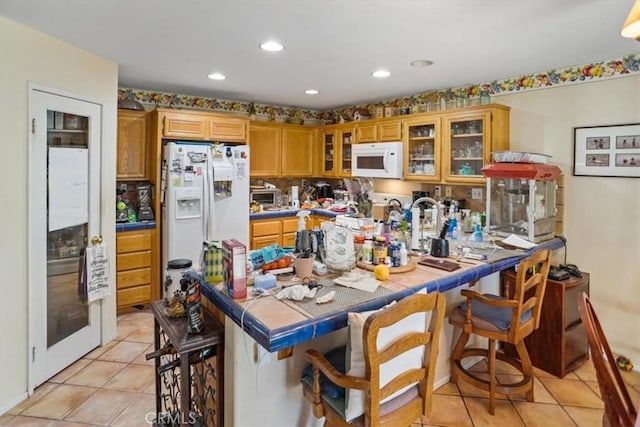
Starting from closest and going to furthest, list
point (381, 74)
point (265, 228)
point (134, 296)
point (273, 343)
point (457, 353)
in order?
1. point (273, 343)
2. point (457, 353)
3. point (381, 74)
4. point (134, 296)
5. point (265, 228)

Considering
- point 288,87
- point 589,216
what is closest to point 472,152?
point 589,216

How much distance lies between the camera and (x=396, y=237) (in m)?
2.67

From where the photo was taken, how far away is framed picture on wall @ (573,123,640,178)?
288 centimetres

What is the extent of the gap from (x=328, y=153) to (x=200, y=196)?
84.8 inches

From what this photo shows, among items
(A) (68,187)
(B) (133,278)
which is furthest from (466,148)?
(B) (133,278)

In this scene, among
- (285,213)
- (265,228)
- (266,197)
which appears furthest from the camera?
(266,197)

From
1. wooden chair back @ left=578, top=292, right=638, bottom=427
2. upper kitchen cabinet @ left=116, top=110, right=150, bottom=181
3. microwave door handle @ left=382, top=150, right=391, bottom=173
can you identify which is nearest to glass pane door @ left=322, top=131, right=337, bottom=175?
microwave door handle @ left=382, top=150, right=391, bottom=173

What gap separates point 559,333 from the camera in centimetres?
273

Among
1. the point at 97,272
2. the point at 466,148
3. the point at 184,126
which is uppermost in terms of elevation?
the point at 184,126

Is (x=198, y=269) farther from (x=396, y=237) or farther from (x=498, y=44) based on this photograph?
(x=498, y=44)

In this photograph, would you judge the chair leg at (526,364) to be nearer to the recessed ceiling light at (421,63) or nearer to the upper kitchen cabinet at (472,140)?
the upper kitchen cabinet at (472,140)

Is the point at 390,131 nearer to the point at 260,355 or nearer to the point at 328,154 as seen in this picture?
the point at 328,154

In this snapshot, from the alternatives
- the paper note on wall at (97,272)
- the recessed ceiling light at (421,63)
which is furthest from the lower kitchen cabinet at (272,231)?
the recessed ceiling light at (421,63)

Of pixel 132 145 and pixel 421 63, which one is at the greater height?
pixel 421 63
